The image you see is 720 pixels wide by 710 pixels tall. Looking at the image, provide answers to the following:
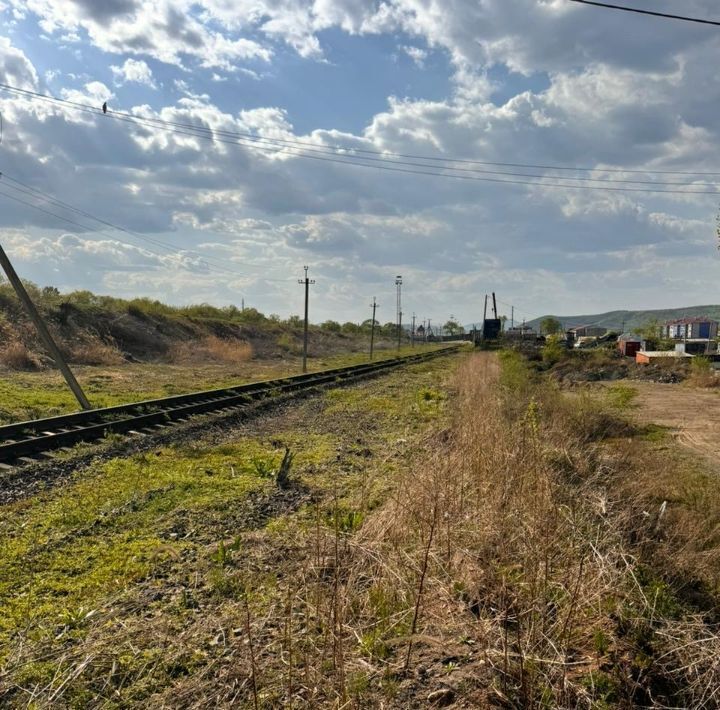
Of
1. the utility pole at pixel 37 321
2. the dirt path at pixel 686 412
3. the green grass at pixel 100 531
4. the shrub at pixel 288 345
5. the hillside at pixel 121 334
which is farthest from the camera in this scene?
the shrub at pixel 288 345

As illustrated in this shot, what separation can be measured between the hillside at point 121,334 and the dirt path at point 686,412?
25585mm

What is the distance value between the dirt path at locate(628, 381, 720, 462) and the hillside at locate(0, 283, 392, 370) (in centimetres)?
2558

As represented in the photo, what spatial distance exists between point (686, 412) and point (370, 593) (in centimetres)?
2205

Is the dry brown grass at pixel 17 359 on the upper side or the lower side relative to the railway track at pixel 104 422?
A: upper

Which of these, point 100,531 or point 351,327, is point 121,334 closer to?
point 100,531

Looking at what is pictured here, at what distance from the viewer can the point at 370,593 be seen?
4234 mm

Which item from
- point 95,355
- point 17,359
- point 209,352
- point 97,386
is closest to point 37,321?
point 97,386

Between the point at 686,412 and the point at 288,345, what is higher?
the point at 288,345

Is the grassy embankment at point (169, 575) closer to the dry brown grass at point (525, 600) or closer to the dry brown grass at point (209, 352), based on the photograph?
the dry brown grass at point (525, 600)

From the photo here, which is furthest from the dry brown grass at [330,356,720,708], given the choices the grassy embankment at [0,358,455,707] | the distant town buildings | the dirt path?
the distant town buildings

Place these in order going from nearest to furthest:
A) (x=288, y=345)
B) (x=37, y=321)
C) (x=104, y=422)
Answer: (x=104, y=422) < (x=37, y=321) < (x=288, y=345)

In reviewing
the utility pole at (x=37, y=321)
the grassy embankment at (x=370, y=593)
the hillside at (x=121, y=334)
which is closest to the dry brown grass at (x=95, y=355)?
the hillside at (x=121, y=334)

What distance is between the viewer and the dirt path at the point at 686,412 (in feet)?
52.0

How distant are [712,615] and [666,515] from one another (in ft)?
9.74
